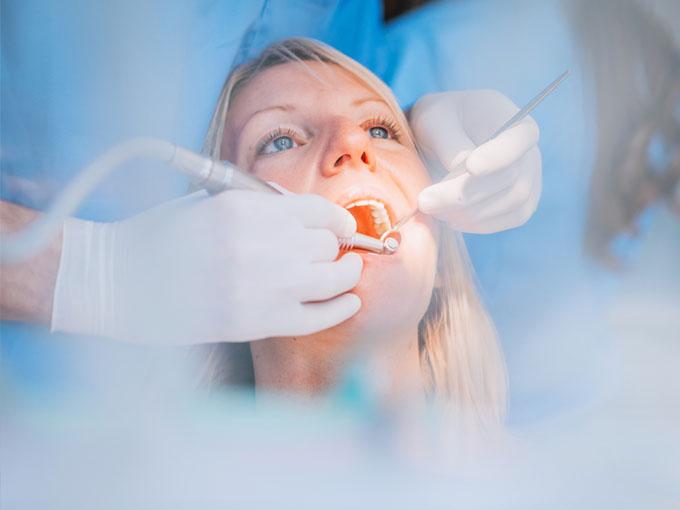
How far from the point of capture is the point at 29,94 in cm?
124

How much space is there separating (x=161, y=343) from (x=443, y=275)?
0.49 metres

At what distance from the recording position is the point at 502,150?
1.14m

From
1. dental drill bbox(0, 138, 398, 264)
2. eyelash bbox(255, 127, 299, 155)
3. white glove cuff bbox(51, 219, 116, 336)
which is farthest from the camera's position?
eyelash bbox(255, 127, 299, 155)

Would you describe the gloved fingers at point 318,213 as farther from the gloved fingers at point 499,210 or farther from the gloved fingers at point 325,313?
the gloved fingers at point 499,210

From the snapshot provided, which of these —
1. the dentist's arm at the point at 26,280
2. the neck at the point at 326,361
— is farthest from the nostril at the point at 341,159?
the dentist's arm at the point at 26,280

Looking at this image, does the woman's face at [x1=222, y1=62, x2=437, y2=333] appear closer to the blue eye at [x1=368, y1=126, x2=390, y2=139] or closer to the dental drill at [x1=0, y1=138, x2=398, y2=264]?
the blue eye at [x1=368, y1=126, x2=390, y2=139]

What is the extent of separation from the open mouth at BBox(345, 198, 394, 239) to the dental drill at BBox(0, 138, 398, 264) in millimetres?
154

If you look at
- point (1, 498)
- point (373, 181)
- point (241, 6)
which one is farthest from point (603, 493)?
point (241, 6)

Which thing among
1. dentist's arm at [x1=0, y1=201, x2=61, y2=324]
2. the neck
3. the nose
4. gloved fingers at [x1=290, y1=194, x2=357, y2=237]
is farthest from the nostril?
dentist's arm at [x1=0, y1=201, x2=61, y2=324]

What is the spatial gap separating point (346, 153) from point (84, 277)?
16.3 inches

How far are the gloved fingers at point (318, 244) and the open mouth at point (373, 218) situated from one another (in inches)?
4.6

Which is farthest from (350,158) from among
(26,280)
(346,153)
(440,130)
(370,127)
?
(26,280)

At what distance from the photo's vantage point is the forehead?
1.24 metres

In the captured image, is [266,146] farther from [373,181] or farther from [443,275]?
[443,275]
